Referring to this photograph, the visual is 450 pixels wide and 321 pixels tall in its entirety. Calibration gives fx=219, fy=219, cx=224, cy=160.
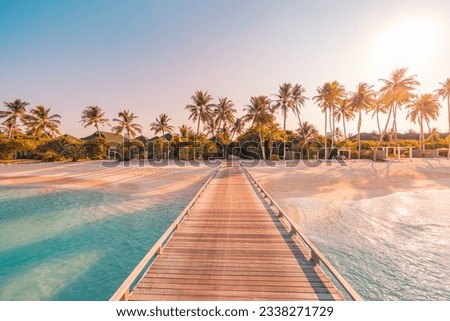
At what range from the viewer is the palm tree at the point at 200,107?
1751 inches

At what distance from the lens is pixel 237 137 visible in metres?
49.9

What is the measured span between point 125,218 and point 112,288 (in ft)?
18.6

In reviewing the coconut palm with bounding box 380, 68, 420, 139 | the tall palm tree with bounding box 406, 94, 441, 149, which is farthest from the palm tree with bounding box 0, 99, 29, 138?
the tall palm tree with bounding box 406, 94, 441, 149

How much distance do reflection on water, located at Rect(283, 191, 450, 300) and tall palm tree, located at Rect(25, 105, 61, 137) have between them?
5610cm

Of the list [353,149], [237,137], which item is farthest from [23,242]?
[353,149]

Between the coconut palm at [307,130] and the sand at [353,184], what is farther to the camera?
the coconut palm at [307,130]

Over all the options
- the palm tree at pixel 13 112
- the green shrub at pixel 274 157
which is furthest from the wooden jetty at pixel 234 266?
the palm tree at pixel 13 112

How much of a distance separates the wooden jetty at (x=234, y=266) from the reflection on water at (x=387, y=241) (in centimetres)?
121

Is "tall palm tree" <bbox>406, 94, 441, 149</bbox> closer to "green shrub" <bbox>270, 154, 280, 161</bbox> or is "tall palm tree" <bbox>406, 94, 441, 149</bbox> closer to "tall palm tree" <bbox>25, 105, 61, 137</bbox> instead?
"green shrub" <bbox>270, 154, 280, 161</bbox>

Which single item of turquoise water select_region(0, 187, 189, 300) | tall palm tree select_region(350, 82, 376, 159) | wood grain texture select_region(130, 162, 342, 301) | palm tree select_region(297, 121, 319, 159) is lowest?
turquoise water select_region(0, 187, 189, 300)

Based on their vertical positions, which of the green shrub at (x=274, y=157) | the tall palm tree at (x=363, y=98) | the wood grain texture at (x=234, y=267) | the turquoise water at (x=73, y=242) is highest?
the tall palm tree at (x=363, y=98)

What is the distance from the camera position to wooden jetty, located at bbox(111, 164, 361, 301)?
4.05m

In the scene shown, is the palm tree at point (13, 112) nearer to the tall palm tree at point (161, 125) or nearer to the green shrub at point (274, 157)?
the tall palm tree at point (161, 125)
